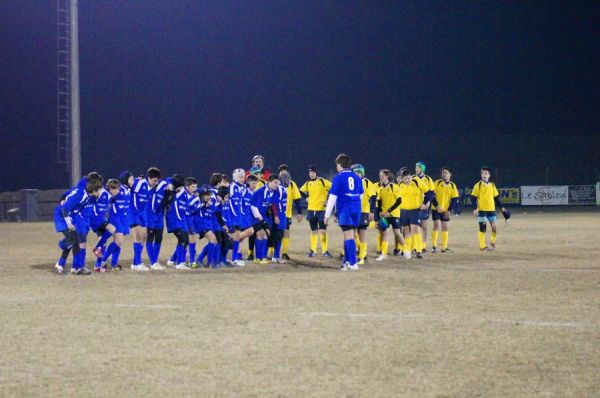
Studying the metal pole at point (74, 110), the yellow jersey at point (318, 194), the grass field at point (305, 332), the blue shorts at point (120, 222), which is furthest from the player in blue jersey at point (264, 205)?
the metal pole at point (74, 110)

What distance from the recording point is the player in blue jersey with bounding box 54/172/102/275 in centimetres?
1457

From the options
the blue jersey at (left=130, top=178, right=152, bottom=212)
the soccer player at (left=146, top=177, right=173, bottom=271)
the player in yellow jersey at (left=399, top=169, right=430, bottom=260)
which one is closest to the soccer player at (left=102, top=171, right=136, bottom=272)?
the blue jersey at (left=130, top=178, right=152, bottom=212)

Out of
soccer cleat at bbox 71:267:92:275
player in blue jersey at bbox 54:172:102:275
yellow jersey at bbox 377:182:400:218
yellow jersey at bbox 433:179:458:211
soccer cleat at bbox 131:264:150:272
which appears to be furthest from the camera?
yellow jersey at bbox 433:179:458:211

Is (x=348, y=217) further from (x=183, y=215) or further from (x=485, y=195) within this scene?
(x=485, y=195)

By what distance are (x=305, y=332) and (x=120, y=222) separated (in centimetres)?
849

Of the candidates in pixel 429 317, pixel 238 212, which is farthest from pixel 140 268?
pixel 429 317

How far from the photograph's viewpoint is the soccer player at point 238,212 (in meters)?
17.0

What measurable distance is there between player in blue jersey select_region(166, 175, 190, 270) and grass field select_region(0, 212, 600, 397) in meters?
1.12

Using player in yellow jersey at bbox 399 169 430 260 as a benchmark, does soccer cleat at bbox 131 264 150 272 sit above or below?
below

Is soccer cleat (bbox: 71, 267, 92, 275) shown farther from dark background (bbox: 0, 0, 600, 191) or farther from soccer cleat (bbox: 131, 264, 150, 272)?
dark background (bbox: 0, 0, 600, 191)

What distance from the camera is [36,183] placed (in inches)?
2243

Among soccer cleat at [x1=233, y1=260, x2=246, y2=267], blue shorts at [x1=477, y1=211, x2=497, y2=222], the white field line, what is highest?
blue shorts at [x1=477, y1=211, x2=497, y2=222]

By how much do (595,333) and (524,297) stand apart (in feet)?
9.59

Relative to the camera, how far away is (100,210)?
15.6 meters
